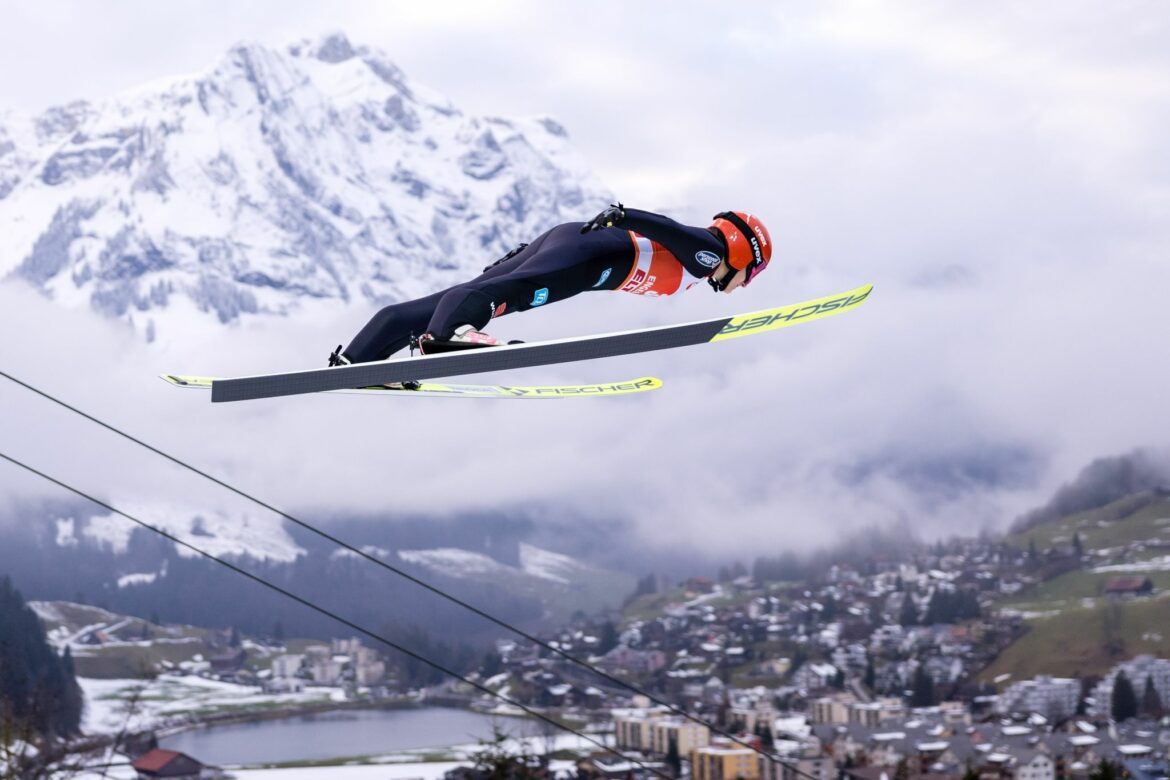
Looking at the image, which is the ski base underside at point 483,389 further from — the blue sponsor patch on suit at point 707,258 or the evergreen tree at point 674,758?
the evergreen tree at point 674,758

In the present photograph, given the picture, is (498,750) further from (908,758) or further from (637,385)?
(908,758)

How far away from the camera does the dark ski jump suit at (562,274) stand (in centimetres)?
1066

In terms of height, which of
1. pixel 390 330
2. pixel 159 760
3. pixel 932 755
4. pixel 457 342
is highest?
pixel 390 330

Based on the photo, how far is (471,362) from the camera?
1009 cm

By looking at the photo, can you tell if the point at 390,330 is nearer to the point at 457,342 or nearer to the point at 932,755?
the point at 457,342

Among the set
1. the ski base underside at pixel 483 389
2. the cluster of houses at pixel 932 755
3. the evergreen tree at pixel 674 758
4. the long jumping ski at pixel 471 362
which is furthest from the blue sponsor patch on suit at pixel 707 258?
the evergreen tree at pixel 674 758

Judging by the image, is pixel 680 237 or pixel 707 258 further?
pixel 707 258

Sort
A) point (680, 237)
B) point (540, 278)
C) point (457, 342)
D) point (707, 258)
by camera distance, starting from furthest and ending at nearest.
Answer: point (707, 258), point (680, 237), point (540, 278), point (457, 342)

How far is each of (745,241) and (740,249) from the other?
114 millimetres

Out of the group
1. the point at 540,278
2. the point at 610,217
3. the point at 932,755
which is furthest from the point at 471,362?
the point at 932,755

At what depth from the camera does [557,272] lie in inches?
431

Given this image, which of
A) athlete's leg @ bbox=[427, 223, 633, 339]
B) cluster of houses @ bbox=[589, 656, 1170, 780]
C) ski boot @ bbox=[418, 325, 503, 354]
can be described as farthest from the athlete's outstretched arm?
cluster of houses @ bbox=[589, 656, 1170, 780]

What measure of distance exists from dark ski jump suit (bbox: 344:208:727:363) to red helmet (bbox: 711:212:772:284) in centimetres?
10

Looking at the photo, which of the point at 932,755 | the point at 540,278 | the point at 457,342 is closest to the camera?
the point at 457,342
